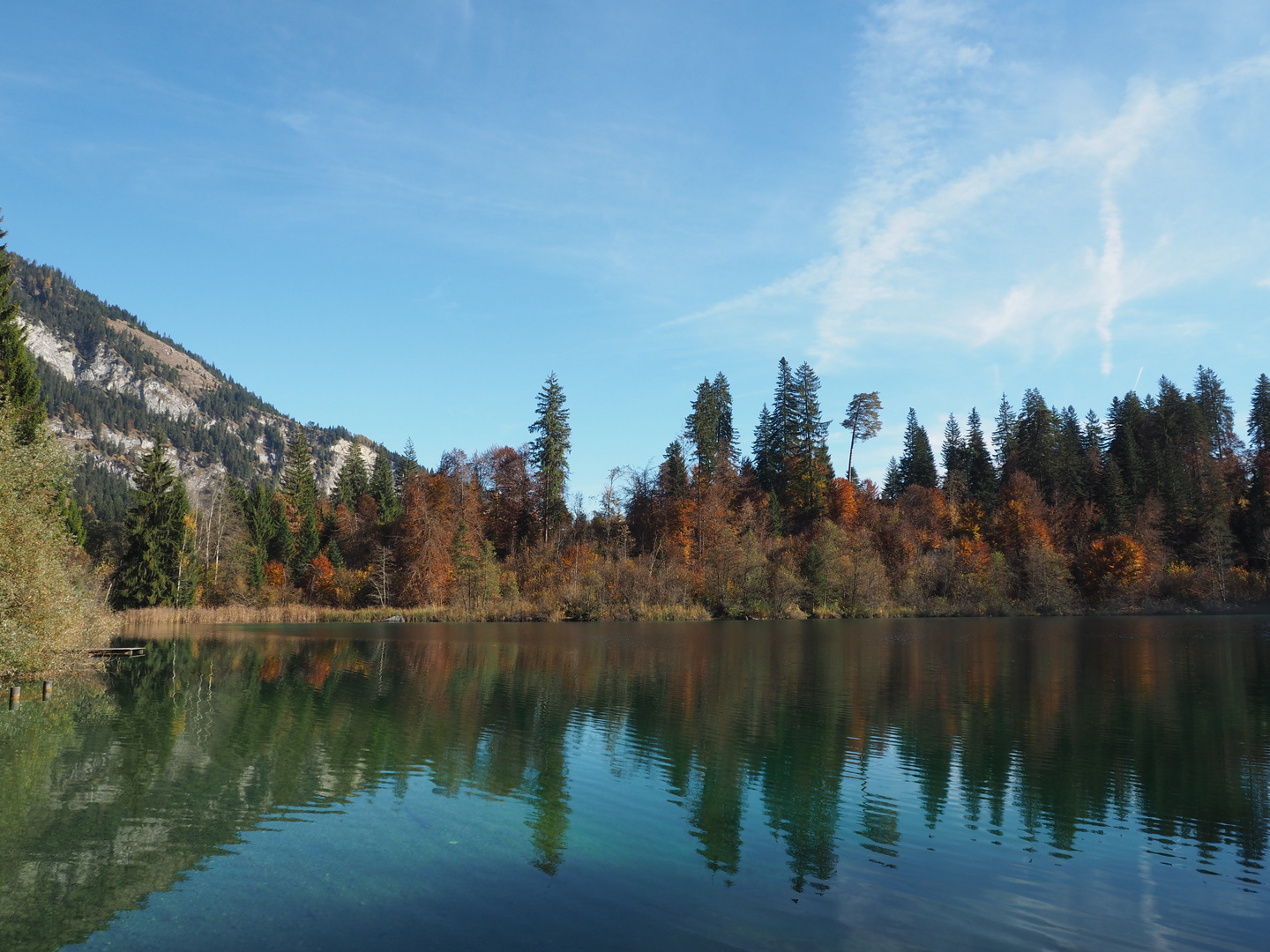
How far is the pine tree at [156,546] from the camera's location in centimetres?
6325

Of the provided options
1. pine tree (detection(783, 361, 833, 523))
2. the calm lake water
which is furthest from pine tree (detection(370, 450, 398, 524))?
the calm lake water

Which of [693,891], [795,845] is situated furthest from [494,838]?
[795,845]

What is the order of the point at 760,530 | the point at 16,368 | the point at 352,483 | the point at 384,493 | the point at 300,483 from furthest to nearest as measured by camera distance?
the point at 352,483, the point at 300,483, the point at 384,493, the point at 760,530, the point at 16,368

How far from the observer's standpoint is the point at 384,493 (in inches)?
3895

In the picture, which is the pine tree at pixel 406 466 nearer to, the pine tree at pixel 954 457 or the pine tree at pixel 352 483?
the pine tree at pixel 352 483

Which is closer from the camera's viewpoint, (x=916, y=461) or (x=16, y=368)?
(x=16, y=368)

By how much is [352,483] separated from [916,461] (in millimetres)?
81699

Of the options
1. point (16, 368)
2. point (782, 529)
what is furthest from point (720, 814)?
point (782, 529)

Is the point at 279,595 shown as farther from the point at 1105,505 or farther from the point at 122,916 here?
the point at 1105,505

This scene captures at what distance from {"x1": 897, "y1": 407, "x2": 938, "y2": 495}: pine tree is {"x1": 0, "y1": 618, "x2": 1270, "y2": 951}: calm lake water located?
81882 mm

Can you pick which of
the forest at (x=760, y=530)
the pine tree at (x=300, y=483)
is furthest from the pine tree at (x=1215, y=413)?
the pine tree at (x=300, y=483)

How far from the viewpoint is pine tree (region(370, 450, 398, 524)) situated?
317ft

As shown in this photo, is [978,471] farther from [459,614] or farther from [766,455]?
[459,614]

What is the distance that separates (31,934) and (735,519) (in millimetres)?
82479
